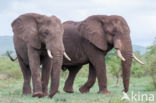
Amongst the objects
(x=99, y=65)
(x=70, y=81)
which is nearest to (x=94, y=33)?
(x=99, y=65)

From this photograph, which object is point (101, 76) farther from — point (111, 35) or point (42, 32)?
point (42, 32)

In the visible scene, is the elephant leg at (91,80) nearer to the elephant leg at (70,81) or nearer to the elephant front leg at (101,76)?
the elephant leg at (70,81)

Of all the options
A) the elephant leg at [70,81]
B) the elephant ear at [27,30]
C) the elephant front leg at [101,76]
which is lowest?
the elephant leg at [70,81]

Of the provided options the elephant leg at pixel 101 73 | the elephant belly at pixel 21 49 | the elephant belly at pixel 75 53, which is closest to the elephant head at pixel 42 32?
the elephant belly at pixel 21 49

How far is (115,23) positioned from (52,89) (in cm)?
364

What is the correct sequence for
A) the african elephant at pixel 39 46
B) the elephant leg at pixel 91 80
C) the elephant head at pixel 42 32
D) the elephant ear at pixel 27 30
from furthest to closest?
the elephant leg at pixel 91 80 < the elephant ear at pixel 27 30 < the elephant head at pixel 42 32 < the african elephant at pixel 39 46

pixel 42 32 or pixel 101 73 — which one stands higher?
pixel 42 32

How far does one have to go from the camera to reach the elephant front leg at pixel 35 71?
11062 mm

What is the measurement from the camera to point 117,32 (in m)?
12.9

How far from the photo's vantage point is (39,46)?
447 inches

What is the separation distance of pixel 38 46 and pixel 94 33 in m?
2.67

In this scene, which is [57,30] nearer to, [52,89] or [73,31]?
[52,89]

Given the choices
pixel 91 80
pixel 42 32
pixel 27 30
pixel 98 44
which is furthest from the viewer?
pixel 91 80

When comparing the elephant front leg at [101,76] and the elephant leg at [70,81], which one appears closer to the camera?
the elephant front leg at [101,76]
